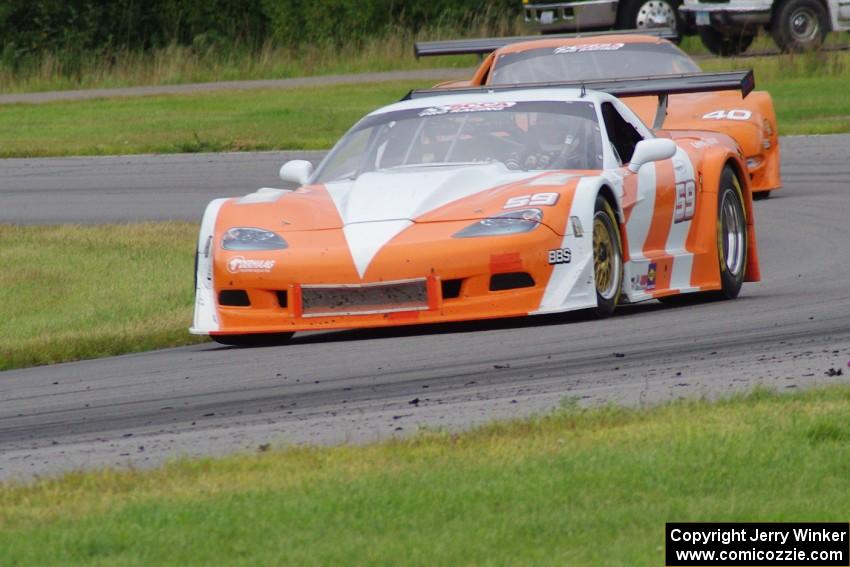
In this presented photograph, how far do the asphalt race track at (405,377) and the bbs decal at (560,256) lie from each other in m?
0.31

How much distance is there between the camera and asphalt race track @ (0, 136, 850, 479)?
6.20m

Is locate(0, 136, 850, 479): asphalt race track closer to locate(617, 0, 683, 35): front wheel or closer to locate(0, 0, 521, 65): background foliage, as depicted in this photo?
locate(617, 0, 683, 35): front wheel

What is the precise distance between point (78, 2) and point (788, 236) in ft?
125

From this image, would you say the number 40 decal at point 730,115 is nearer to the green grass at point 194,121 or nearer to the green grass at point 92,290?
the green grass at point 92,290

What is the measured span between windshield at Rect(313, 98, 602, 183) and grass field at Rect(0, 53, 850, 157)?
10988 mm

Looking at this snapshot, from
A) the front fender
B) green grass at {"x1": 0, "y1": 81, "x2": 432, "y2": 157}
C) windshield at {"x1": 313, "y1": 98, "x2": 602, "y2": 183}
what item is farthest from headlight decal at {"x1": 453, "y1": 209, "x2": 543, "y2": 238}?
green grass at {"x1": 0, "y1": 81, "x2": 432, "y2": 157}

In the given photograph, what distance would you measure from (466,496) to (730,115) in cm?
1014

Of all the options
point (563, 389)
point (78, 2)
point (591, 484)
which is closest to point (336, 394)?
point (563, 389)

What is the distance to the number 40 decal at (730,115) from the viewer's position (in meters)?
14.5

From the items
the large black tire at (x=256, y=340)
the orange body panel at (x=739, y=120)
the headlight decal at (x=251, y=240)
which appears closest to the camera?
the headlight decal at (x=251, y=240)

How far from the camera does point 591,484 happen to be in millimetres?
4988

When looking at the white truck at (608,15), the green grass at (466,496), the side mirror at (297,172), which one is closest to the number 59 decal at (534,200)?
the side mirror at (297,172)

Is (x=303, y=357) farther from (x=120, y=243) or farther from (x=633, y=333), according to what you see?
(x=120, y=243)

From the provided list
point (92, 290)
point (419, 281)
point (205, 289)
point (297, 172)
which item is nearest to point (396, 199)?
point (419, 281)
